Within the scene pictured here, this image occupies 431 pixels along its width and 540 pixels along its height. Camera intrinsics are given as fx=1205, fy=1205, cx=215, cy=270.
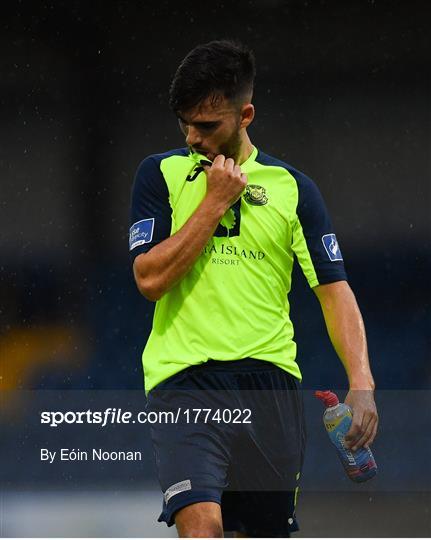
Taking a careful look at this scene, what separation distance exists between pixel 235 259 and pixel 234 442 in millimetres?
599

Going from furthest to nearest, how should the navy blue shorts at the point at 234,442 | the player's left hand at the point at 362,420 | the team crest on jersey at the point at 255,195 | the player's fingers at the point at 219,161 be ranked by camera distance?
the team crest on jersey at the point at 255,195 → the player's fingers at the point at 219,161 → the player's left hand at the point at 362,420 → the navy blue shorts at the point at 234,442

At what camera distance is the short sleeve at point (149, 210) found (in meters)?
3.99

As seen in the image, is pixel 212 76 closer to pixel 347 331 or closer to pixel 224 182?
pixel 224 182

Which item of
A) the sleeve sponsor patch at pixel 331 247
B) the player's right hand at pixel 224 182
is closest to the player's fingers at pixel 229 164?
the player's right hand at pixel 224 182

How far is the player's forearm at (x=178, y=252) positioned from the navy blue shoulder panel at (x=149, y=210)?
102 millimetres

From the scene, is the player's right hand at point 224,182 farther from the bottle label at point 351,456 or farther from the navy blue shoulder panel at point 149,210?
the bottle label at point 351,456

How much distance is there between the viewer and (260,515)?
406cm

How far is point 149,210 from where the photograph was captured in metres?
4.02

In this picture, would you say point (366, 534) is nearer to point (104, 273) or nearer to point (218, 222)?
point (104, 273)

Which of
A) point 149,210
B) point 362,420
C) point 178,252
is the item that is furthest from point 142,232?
point 362,420

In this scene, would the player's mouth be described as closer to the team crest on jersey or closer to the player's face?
the player's face

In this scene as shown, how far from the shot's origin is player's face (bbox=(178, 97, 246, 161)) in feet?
12.9

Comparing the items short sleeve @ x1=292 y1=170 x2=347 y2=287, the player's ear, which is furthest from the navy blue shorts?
the player's ear

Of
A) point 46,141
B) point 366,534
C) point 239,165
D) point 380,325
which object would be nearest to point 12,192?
point 46,141
